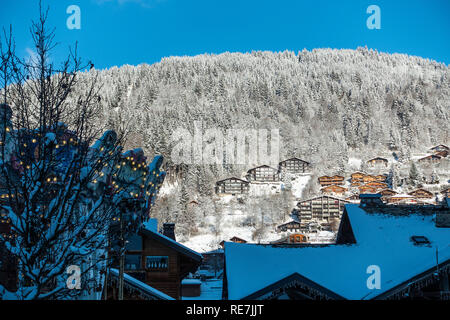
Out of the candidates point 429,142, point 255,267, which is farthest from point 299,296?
point 429,142

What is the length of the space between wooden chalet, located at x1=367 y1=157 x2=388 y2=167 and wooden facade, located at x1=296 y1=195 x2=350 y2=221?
139ft

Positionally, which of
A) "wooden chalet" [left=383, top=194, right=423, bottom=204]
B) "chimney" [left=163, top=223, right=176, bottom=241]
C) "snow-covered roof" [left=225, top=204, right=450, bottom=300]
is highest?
"wooden chalet" [left=383, top=194, right=423, bottom=204]

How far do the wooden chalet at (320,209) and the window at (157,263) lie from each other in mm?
79654

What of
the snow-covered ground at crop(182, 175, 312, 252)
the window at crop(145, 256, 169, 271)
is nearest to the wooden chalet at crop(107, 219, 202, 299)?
the window at crop(145, 256, 169, 271)

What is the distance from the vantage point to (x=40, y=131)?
8.52 metres

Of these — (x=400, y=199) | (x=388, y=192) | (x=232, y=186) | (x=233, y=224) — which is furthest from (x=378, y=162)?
(x=233, y=224)

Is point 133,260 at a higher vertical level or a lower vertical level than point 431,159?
lower

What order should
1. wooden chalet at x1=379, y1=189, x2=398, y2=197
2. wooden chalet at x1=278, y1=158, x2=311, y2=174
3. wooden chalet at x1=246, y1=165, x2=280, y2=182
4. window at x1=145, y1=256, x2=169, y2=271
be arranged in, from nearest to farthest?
window at x1=145, y1=256, x2=169, y2=271 < wooden chalet at x1=379, y1=189, x2=398, y2=197 < wooden chalet at x1=246, y1=165, x2=280, y2=182 < wooden chalet at x1=278, y1=158, x2=311, y2=174

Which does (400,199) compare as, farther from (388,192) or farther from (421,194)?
(421,194)

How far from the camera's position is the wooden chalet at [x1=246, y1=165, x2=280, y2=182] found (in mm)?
126188

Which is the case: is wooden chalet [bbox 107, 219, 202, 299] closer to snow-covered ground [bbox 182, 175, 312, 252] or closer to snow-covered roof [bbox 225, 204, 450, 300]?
snow-covered roof [bbox 225, 204, 450, 300]

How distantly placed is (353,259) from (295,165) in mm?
120180

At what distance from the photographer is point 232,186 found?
375 feet

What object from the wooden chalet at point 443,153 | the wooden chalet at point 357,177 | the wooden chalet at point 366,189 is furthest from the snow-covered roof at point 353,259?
the wooden chalet at point 443,153
